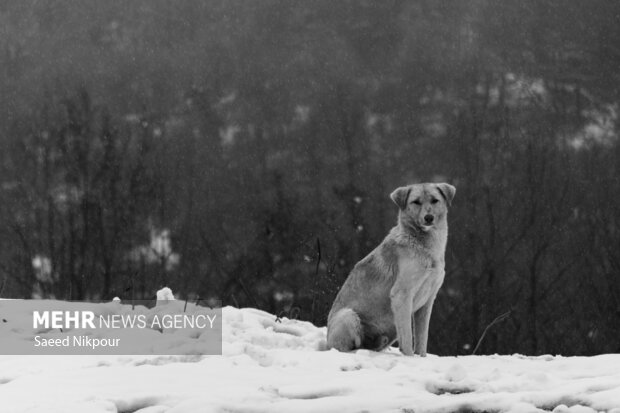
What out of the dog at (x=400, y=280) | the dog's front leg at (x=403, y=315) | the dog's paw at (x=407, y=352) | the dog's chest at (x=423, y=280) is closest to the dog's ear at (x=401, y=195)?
the dog at (x=400, y=280)

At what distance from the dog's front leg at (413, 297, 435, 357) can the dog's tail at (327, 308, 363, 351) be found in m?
0.75

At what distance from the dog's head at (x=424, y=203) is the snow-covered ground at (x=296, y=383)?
4.56 feet

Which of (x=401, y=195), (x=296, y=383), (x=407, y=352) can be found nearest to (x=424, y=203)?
(x=401, y=195)

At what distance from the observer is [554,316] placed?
1912cm

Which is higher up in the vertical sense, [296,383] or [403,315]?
[403,315]

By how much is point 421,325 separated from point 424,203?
1371mm

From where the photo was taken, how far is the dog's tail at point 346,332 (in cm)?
830

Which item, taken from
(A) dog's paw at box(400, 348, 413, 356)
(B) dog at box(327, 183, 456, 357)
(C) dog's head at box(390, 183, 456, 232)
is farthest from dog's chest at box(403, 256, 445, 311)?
(A) dog's paw at box(400, 348, 413, 356)

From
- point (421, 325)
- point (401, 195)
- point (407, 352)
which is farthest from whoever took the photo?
point (421, 325)

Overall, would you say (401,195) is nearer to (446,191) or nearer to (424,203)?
(424,203)

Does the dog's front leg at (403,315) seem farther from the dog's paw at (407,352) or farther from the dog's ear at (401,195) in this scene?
the dog's ear at (401,195)

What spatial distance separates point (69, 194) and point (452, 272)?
9564mm

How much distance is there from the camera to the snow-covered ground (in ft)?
19.3

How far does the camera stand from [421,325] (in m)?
8.89
